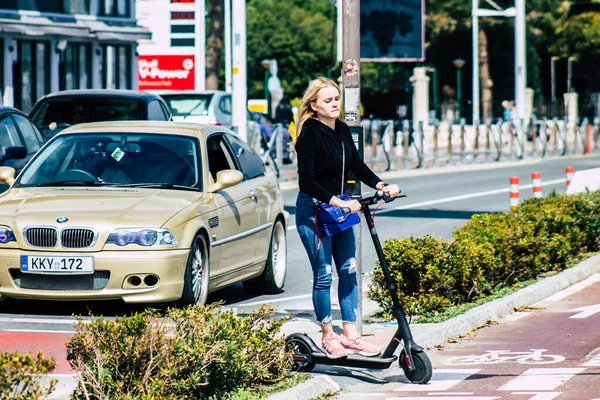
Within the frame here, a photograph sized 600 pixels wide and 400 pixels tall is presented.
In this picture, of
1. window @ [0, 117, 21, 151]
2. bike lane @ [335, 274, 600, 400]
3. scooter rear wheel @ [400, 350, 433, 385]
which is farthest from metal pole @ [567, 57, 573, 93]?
Result: scooter rear wheel @ [400, 350, 433, 385]

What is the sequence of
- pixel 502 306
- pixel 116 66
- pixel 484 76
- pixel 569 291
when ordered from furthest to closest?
pixel 484 76 → pixel 116 66 → pixel 569 291 → pixel 502 306

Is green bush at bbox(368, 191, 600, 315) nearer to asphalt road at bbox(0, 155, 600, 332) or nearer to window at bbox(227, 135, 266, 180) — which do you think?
asphalt road at bbox(0, 155, 600, 332)

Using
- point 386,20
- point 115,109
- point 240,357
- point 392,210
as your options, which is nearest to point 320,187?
point 240,357

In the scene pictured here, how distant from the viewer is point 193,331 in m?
6.59

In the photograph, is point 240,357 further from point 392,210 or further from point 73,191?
point 392,210

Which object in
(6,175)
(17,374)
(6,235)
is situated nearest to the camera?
(17,374)

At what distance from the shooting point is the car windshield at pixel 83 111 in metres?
17.6

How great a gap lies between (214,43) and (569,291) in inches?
1503

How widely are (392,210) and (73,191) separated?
442 inches

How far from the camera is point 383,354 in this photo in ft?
25.1

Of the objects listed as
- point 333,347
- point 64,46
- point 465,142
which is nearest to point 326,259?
point 333,347

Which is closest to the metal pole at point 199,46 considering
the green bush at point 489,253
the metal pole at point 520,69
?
the metal pole at point 520,69

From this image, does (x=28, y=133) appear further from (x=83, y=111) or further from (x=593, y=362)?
(x=593, y=362)

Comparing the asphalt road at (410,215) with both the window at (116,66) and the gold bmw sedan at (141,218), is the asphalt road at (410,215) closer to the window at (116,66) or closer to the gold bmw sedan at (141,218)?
the gold bmw sedan at (141,218)
